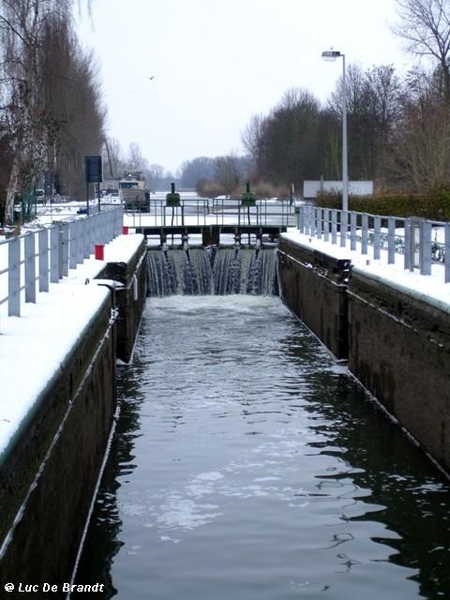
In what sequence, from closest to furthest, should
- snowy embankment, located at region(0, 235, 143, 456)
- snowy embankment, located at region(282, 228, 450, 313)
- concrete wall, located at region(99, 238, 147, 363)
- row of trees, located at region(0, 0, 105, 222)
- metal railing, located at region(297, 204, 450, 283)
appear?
1. snowy embankment, located at region(0, 235, 143, 456)
2. snowy embankment, located at region(282, 228, 450, 313)
3. metal railing, located at region(297, 204, 450, 283)
4. concrete wall, located at region(99, 238, 147, 363)
5. row of trees, located at region(0, 0, 105, 222)

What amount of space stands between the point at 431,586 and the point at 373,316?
302 inches

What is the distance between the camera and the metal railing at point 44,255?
35.7ft

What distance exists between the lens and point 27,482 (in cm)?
647

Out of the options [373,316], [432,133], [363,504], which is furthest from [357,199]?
[363,504]

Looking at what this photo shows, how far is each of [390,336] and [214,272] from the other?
18550 mm

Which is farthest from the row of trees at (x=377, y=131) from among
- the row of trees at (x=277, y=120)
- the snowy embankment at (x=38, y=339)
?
the snowy embankment at (x=38, y=339)

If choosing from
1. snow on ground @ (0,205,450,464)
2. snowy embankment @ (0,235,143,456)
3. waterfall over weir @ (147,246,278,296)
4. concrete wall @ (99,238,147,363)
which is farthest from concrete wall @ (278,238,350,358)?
snowy embankment @ (0,235,143,456)

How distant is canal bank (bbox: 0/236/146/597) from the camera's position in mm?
6133

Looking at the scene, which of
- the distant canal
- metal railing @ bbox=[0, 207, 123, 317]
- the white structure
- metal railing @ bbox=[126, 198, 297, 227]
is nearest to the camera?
the distant canal

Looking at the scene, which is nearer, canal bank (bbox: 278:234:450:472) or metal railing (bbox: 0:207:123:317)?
metal railing (bbox: 0:207:123:317)

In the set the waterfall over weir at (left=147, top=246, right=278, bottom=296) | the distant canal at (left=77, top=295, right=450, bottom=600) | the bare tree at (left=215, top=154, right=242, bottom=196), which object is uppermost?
the bare tree at (left=215, top=154, right=242, bottom=196)

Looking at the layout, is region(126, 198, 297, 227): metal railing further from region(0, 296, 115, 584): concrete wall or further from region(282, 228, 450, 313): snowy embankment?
region(0, 296, 115, 584): concrete wall

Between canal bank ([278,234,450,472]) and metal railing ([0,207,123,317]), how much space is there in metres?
4.16

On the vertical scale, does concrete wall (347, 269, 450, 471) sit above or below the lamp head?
below
